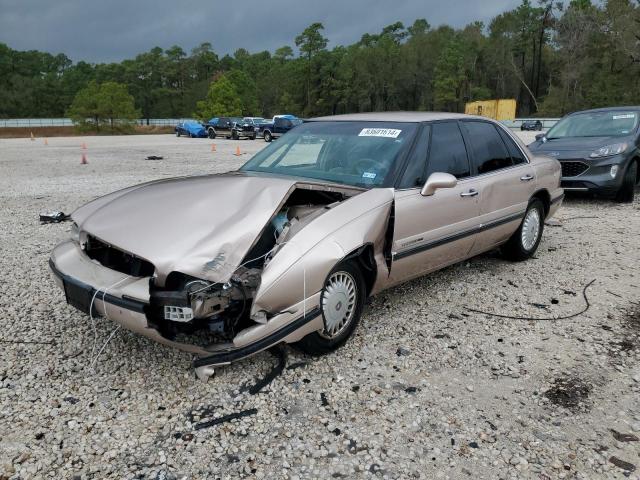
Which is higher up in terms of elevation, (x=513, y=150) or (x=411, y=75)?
(x=411, y=75)

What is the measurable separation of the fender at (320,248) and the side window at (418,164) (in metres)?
0.33

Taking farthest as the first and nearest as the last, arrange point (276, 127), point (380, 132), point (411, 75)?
1. point (411, 75)
2. point (276, 127)
3. point (380, 132)

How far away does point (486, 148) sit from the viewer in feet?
15.6

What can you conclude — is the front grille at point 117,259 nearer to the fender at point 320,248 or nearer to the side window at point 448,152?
the fender at point 320,248

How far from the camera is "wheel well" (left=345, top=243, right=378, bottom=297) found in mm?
3409

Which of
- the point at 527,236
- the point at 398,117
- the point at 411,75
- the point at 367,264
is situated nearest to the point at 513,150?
the point at 527,236

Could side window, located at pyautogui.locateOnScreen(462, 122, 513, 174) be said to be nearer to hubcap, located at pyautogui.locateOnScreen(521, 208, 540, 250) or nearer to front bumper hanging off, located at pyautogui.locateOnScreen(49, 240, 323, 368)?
hubcap, located at pyautogui.locateOnScreen(521, 208, 540, 250)

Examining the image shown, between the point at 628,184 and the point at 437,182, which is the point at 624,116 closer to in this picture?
the point at 628,184

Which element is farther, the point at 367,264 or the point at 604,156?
the point at 604,156

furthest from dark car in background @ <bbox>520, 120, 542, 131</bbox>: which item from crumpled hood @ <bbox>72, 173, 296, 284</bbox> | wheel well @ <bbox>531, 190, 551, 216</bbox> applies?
crumpled hood @ <bbox>72, 173, 296, 284</bbox>

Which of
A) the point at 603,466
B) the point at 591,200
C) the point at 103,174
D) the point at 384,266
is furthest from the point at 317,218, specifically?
the point at 103,174

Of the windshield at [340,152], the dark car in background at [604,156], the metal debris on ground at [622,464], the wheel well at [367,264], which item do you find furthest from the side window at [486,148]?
the dark car in background at [604,156]

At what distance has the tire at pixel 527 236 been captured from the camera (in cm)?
523

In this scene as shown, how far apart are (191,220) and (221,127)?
3553cm
